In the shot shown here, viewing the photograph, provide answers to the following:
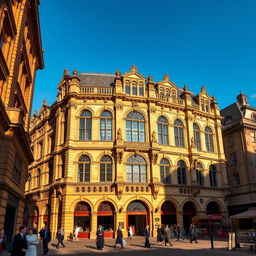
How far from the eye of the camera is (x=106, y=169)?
106ft

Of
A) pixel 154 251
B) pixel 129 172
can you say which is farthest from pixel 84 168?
pixel 154 251

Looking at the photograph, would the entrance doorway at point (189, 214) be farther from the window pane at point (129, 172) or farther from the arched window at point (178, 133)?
the window pane at point (129, 172)

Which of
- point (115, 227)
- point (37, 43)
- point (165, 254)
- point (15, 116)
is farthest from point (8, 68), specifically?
point (115, 227)

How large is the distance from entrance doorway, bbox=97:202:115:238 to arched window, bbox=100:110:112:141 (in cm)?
806

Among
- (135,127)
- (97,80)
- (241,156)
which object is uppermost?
(97,80)

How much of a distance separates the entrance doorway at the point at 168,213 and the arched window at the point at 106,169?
25.7ft

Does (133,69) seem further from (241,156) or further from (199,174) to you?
(241,156)

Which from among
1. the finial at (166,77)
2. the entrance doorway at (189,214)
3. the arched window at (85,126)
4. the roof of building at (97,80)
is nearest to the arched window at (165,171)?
the entrance doorway at (189,214)

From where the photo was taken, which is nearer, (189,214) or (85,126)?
(85,126)

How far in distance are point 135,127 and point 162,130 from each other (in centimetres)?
406

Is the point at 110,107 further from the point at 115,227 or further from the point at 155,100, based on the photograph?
the point at 115,227

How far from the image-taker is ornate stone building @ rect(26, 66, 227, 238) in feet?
103

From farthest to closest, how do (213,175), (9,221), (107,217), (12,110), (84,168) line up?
1. (213,175)
2. (84,168)
3. (107,217)
4. (9,221)
5. (12,110)

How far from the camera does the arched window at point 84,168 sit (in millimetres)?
31984
